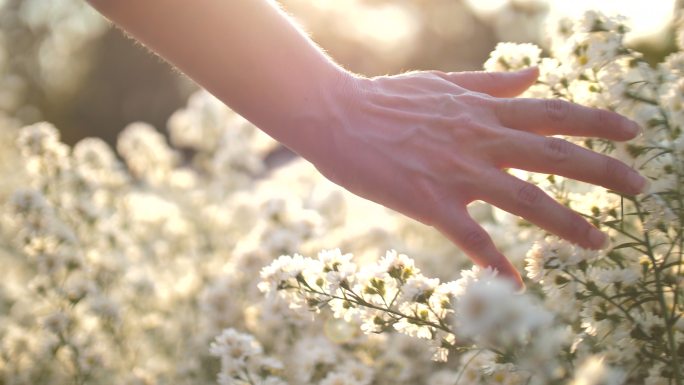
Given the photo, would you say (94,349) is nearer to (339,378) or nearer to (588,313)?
(339,378)

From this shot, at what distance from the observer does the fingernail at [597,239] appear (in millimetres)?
1575

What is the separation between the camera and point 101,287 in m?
3.42

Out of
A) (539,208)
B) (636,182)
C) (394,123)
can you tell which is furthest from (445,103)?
(636,182)

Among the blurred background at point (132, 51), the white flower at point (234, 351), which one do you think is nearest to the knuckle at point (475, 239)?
the white flower at point (234, 351)

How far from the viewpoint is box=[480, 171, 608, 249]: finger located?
62.4 inches

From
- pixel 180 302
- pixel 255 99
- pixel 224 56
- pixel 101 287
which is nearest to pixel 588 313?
pixel 255 99

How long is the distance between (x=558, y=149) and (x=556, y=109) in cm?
13

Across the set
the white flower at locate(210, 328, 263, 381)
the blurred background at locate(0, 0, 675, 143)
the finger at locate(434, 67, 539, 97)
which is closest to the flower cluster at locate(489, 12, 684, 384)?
the finger at locate(434, 67, 539, 97)

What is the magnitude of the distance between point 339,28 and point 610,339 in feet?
50.1

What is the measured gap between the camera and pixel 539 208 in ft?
5.26

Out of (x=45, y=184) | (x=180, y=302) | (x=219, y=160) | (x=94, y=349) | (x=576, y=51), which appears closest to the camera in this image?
(x=576, y=51)

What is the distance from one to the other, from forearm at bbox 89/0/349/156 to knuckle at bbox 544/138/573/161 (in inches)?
20.8

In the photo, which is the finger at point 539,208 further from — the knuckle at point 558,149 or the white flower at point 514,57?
the white flower at point 514,57

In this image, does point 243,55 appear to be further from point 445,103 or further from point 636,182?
point 636,182
